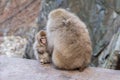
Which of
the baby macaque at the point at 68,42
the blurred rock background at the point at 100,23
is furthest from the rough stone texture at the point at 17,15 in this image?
the baby macaque at the point at 68,42

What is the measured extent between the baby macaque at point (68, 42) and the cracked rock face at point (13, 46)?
582cm

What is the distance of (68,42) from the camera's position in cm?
397

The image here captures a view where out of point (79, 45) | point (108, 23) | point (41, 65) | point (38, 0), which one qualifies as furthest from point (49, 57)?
point (38, 0)

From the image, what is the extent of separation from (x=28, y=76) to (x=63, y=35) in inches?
21.7

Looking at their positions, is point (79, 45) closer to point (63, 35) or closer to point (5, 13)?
point (63, 35)

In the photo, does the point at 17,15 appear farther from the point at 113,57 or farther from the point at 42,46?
the point at 42,46

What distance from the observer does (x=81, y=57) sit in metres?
4.02

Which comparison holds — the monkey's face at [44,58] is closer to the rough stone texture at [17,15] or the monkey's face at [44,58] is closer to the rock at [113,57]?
the rock at [113,57]

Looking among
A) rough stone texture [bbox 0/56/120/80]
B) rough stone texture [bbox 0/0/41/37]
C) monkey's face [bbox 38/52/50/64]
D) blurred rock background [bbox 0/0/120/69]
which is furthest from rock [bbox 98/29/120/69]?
rough stone texture [bbox 0/0/41/37]

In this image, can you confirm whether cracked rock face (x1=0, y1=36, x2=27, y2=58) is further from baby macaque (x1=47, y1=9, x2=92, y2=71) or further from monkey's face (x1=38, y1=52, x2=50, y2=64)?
baby macaque (x1=47, y1=9, x2=92, y2=71)

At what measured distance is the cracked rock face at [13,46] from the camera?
10008 mm

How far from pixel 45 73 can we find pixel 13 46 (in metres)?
6.28

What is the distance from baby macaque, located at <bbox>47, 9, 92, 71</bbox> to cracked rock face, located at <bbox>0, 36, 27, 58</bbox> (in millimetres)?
5823

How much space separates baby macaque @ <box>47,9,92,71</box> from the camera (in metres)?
3.97
